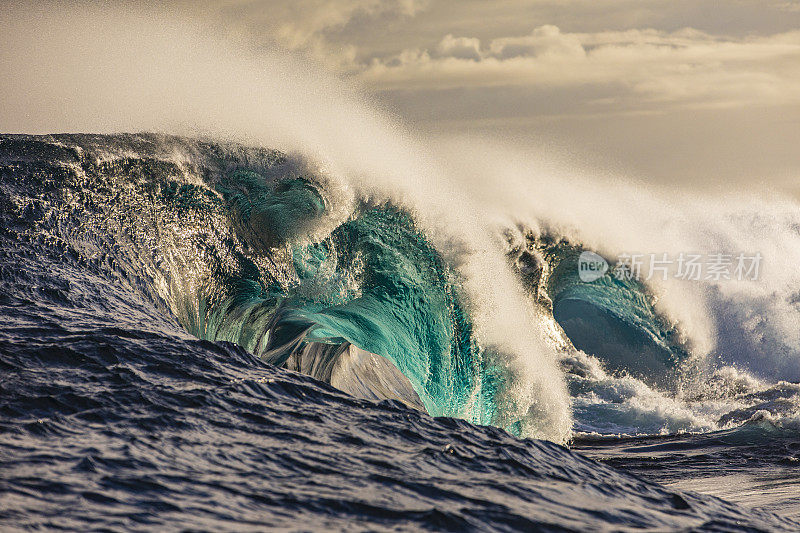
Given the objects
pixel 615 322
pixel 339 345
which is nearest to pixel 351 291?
pixel 339 345

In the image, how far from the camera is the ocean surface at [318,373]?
132 inches

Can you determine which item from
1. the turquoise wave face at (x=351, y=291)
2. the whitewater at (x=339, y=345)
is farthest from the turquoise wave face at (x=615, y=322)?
the turquoise wave face at (x=351, y=291)

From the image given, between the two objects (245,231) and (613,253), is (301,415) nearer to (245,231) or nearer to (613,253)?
(245,231)

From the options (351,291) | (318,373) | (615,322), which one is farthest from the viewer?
(615,322)

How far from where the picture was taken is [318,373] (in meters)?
6.35

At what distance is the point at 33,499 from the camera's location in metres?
3.03

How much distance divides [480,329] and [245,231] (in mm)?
2965

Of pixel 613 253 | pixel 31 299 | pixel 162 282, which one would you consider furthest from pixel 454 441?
pixel 613 253

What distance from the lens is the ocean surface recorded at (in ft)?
11.0

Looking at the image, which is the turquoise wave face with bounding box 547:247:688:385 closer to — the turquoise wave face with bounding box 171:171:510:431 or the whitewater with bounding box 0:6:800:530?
the whitewater with bounding box 0:6:800:530

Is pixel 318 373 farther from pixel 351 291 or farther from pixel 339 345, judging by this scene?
pixel 351 291

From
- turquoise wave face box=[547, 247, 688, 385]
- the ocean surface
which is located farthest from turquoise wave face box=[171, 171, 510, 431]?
turquoise wave face box=[547, 247, 688, 385]

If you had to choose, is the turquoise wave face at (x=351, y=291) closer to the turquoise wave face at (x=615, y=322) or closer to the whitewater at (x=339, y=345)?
the whitewater at (x=339, y=345)

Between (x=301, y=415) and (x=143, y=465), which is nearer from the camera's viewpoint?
(x=143, y=465)
